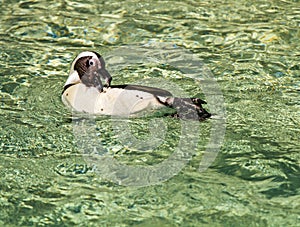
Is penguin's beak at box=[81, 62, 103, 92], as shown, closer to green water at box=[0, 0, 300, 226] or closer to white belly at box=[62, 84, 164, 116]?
white belly at box=[62, 84, 164, 116]

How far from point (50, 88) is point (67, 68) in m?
0.66

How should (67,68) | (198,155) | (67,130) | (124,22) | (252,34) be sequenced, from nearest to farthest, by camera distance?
1. (198,155)
2. (67,130)
3. (67,68)
4. (252,34)
5. (124,22)

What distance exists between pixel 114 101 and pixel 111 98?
0.13 feet

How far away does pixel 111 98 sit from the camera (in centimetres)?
521

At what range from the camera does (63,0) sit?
352 inches

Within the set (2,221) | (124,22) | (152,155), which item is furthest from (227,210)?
(124,22)

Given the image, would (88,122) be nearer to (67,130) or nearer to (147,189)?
(67,130)

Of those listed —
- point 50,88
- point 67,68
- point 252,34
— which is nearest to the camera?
point 50,88

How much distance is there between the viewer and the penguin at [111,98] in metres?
5.19

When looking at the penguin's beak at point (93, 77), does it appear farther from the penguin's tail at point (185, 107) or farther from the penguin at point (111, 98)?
the penguin's tail at point (185, 107)

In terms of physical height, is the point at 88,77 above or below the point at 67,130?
above

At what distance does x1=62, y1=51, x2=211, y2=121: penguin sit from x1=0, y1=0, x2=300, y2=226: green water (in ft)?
0.43

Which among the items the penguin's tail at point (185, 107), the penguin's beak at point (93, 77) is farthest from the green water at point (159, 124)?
the penguin's beak at point (93, 77)

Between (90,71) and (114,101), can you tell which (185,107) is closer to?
(114,101)
